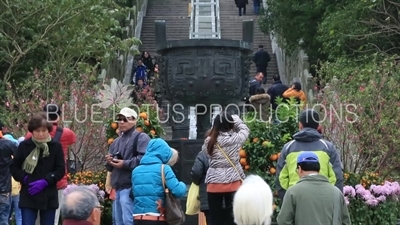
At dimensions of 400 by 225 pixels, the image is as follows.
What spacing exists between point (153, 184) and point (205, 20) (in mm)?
25581

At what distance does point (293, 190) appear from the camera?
7363 mm

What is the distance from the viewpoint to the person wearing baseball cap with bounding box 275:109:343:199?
8836 millimetres

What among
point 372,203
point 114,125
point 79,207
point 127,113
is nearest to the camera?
point 79,207

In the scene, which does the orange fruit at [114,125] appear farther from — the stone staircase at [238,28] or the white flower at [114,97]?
the stone staircase at [238,28]

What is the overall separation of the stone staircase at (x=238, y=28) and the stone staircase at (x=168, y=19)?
1.47 meters

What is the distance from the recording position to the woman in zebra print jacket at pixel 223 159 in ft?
33.8

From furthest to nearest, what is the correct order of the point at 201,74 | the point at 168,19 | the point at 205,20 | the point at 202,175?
the point at 168,19, the point at 205,20, the point at 201,74, the point at 202,175

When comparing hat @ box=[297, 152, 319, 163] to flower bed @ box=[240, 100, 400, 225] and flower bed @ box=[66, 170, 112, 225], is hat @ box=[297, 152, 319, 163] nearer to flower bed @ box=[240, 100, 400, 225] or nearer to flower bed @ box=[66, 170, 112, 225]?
flower bed @ box=[240, 100, 400, 225]

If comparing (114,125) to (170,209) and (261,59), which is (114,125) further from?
(261,59)

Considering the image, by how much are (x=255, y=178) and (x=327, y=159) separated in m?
2.56

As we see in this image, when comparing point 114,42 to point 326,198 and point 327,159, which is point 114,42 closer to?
point 327,159

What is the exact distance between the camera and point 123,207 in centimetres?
1027

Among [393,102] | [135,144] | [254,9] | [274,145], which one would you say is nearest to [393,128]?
[393,102]

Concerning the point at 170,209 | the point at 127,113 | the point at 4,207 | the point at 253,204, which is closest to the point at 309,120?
the point at 170,209
